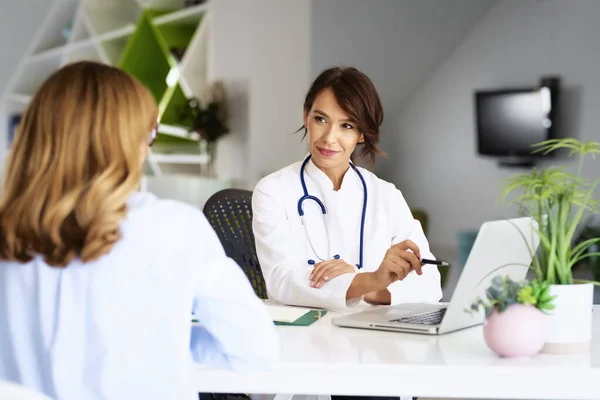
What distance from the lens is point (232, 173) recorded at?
711 centimetres

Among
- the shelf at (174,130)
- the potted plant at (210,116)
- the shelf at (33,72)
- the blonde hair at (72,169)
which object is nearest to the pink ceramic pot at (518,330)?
the blonde hair at (72,169)

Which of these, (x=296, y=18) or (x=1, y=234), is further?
(x=296, y=18)

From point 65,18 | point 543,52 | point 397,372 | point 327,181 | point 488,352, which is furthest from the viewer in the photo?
point 65,18

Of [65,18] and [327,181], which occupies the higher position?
[65,18]

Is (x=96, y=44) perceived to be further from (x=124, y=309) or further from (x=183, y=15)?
(x=124, y=309)

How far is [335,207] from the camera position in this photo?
90.7 inches

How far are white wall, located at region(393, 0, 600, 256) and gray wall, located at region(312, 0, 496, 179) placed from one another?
5.3 inches

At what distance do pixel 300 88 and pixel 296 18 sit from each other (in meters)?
0.51

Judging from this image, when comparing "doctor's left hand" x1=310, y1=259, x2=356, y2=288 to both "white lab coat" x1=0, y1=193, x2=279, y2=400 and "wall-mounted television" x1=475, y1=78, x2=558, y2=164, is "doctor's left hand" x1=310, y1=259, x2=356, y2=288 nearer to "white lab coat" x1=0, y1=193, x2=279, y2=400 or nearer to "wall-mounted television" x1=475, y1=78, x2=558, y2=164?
"white lab coat" x1=0, y1=193, x2=279, y2=400

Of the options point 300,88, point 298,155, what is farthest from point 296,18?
point 298,155

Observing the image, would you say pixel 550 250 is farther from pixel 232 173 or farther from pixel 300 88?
pixel 232 173

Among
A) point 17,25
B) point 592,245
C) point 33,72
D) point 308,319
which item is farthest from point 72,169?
point 33,72

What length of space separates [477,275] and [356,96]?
0.86 metres

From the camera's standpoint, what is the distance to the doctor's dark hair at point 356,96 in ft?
7.55
